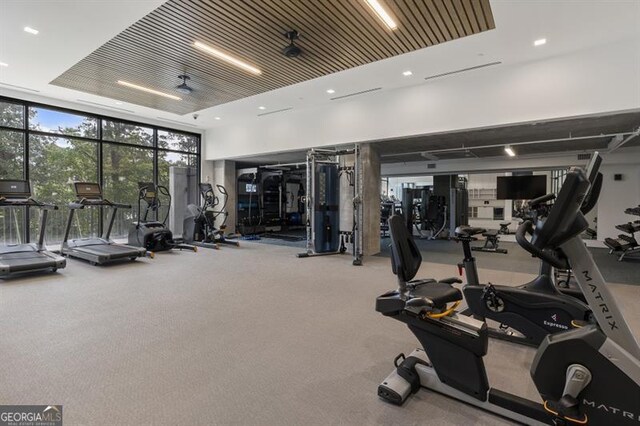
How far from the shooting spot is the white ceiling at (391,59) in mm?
3977

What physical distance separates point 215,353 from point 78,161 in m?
7.99

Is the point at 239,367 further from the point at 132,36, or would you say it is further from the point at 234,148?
the point at 234,148

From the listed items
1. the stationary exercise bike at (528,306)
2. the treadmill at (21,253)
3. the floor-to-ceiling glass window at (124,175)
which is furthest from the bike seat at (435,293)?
the floor-to-ceiling glass window at (124,175)

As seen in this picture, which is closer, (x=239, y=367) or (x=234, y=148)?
(x=239, y=367)

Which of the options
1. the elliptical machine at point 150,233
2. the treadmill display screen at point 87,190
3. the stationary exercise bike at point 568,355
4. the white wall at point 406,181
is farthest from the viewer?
the white wall at point 406,181

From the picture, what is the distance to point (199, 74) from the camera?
20.0ft

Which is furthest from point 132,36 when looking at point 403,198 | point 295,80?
point 403,198

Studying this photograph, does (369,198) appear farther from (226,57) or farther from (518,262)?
(226,57)

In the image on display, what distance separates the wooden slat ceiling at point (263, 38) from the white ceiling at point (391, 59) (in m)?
0.23

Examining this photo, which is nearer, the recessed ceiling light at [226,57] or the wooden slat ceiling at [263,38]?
the wooden slat ceiling at [263,38]

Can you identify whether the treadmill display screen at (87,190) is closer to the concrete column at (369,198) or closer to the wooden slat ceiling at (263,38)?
the wooden slat ceiling at (263,38)

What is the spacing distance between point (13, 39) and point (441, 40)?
20.8 feet

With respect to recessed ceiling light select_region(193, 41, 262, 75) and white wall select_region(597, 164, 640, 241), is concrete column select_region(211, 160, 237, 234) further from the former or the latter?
white wall select_region(597, 164, 640, 241)

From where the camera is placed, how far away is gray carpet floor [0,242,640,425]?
1.99 meters
